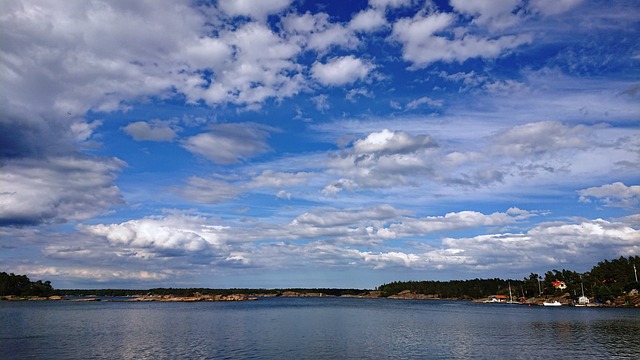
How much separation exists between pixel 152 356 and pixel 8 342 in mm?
30691

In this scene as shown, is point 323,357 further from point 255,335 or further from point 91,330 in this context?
point 91,330

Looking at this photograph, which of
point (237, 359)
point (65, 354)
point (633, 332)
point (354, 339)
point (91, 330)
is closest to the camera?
point (237, 359)

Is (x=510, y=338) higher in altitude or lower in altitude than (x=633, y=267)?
lower

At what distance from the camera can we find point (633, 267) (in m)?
194

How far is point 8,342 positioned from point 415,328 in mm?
76719

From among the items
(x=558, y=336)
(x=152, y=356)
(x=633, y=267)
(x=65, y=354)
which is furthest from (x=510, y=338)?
(x=633, y=267)

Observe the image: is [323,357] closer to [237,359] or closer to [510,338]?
[237,359]

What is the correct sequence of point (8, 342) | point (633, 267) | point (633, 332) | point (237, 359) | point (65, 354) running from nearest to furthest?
point (237, 359), point (65, 354), point (8, 342), point (633, 332), point (633, 267)

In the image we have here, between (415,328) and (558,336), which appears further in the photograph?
(415,328)

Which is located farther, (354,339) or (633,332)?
(633,332)

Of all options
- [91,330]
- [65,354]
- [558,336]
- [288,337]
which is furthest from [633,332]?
[91,330]

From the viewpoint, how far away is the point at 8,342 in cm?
7631

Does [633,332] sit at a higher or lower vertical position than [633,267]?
lower

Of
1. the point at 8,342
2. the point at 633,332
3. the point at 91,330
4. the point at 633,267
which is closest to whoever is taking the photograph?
the point at 8,342
